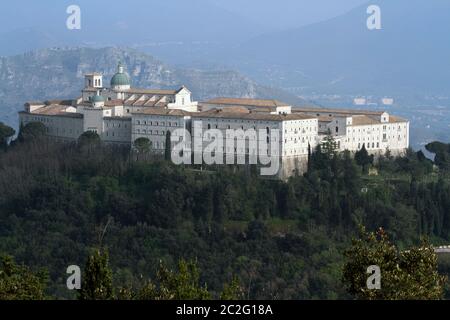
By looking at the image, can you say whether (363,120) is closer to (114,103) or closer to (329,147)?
(329,147)

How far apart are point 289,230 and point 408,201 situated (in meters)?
4.56

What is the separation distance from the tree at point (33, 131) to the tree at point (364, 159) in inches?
489

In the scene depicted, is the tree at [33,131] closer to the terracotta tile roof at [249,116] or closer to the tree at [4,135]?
the tree at [4,135]

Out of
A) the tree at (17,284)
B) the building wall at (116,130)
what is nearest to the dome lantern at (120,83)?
the building wall at (116,130)

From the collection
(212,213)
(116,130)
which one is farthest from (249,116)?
(116,130)

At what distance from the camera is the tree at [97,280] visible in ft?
75.4

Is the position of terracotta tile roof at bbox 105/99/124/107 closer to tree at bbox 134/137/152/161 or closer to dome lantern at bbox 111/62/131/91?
dome lantern at bbox 111/62/131/91

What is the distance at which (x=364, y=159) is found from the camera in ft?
172

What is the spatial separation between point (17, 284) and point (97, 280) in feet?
4.52

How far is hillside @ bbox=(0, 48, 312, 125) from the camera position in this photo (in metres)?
130

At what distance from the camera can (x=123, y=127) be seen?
178 feet
